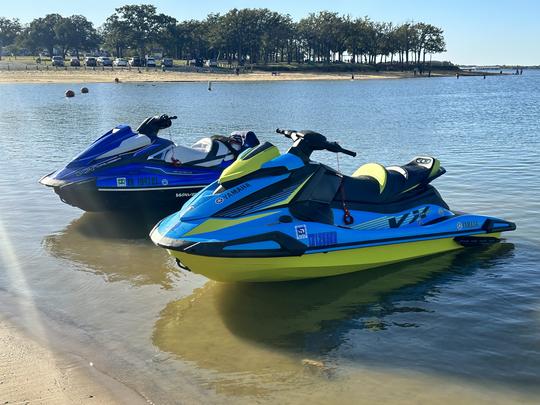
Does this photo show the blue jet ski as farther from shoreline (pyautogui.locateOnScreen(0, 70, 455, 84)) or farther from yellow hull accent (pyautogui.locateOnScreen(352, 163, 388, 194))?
shoreline (pyautogui.locateOnScreen(0, 70, 455, 84))

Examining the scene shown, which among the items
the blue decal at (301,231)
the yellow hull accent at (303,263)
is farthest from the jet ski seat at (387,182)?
the blue decal at (301,231)

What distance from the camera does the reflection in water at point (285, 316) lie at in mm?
4953

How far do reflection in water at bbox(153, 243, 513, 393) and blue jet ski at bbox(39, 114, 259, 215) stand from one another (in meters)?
3.24

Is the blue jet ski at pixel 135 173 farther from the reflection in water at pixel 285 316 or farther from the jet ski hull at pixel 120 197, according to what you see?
the reflection in water at pixel 285 316

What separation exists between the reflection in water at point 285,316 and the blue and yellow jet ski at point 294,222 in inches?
8.5

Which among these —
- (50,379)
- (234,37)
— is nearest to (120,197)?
(50,379)

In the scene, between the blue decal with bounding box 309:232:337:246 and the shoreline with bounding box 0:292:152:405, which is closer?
the shoreline with bounding box 0:292:152:405

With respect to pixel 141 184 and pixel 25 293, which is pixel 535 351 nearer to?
pixel 25 293

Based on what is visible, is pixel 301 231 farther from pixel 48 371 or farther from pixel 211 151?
pixel 211 151

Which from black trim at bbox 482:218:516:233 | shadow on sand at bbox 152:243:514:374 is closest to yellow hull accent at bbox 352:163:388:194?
shadow on sand at bbox 152:243:514:374

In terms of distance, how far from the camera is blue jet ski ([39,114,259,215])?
9.13 m

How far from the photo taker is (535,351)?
199 inches

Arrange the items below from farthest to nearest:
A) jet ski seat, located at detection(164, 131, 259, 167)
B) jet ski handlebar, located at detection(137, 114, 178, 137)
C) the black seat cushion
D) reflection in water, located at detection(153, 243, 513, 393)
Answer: jet ski handlebar, located at detection(137, 114, 178, 137) → jet ski seat, located at detection(164, 131, 259, 167) → the black seat cushion → reflection in water, located at detection(153, 243, 513, 393)

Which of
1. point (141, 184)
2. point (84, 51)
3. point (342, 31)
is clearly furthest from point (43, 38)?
point (141, 184)
